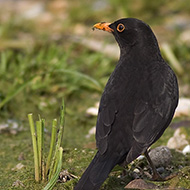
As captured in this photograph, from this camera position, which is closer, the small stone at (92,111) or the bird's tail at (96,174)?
the bird's tail at (96,174)

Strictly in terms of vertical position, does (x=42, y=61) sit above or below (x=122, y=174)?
above

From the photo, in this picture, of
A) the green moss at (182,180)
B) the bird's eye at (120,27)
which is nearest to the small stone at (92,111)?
the bird's eye at (120,27)

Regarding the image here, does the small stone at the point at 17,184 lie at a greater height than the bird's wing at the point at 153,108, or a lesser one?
lesser

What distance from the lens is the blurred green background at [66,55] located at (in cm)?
548

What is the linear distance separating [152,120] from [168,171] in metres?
0.65

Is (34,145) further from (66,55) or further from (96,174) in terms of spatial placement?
(66,55)

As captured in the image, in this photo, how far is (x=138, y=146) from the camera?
3535mm

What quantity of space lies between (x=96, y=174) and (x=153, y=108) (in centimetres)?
73

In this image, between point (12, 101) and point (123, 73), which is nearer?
point (123, 73)

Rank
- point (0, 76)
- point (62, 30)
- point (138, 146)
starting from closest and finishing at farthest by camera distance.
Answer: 1. point (138, 146)
2. point (0, 76)
3. point (62, 30)

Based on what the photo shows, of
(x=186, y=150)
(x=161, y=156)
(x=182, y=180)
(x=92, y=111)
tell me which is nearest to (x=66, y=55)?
(x=92, y=111)

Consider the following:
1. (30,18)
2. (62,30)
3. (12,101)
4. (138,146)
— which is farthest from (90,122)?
(30,18)

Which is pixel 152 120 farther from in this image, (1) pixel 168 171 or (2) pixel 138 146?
(1) pixel 168 171

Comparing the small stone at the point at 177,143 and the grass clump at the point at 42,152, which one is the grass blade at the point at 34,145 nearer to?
the grass clump at the point at 42,152
